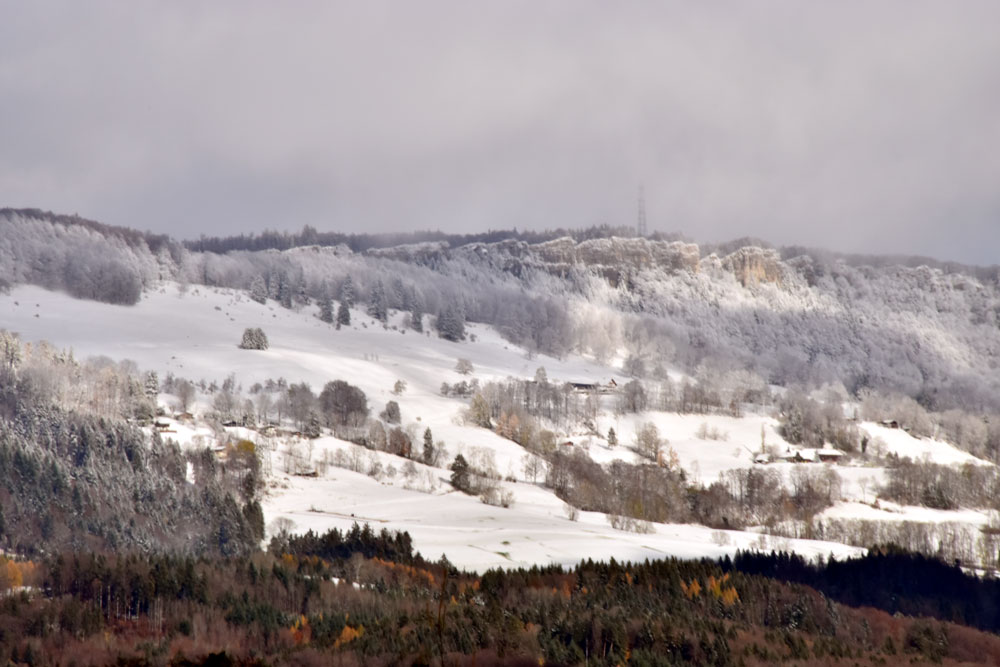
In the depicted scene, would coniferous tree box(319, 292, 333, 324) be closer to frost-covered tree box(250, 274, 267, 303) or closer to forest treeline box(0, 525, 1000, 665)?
frost-covered tree box(250, 274, 267, 303)

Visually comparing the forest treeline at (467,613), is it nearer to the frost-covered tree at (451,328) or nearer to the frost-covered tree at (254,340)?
the frost-covered tree at (254,340)

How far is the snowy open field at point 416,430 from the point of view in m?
60.8

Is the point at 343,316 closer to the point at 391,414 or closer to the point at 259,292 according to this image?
the point at 259,292

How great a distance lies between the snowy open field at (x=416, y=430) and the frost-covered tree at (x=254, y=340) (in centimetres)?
229

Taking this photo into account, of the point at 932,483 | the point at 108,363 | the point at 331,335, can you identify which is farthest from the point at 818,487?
the point at 331,335

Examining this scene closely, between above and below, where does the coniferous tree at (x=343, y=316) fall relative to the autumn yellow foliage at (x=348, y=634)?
above

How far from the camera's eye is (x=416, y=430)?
10606 cm

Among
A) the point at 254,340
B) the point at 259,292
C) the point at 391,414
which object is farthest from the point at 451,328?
the point at 391,414

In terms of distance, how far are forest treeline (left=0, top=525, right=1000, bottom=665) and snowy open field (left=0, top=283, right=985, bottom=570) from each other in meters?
8.73

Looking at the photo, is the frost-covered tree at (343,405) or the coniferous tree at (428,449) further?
the frost-covered tree at (343,405)

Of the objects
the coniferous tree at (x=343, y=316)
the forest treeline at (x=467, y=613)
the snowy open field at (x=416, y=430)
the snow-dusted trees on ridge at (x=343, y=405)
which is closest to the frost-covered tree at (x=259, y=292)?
the snowy open field at (x=416, y=430)

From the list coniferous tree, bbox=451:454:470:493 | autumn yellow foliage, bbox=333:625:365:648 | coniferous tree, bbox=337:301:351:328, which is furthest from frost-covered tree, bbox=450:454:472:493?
coniferous tree, bbox=337:301:351:328

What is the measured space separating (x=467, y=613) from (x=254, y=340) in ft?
386

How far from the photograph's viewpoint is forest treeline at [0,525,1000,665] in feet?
95.2
